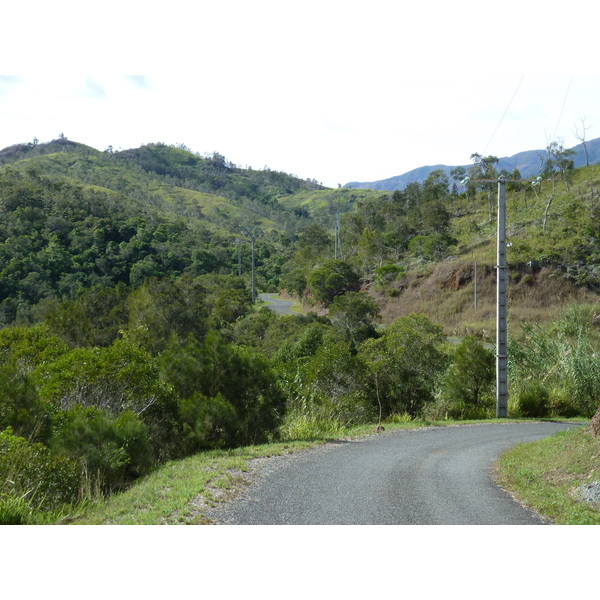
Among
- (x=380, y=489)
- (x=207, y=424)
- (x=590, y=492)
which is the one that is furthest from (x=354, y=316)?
(x=590, y=492)

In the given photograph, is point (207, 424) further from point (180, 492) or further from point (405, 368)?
point (405, 368)

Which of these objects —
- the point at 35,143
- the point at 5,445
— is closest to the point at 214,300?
the point at 5,445

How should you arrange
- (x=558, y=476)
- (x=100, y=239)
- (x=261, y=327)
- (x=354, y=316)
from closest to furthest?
(x=558, y=476) < (x=354, y=316) < (x=261, y=327) < (x=100, y=239)

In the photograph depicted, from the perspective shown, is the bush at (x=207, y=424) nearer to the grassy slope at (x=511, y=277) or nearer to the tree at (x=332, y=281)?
the grassy slope at (x=511, y=277)

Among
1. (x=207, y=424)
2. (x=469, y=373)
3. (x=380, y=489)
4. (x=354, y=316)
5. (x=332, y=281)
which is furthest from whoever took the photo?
(x=332, y=281)

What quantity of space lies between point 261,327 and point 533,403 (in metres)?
22.0

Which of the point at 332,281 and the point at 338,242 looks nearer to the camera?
the point at 332,281

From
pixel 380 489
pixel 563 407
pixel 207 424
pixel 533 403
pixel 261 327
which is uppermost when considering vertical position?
pixel 207 424

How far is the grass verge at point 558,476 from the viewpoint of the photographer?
6.09 m

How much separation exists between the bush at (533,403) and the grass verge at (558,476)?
7573mm

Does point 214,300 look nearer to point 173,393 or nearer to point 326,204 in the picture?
point 173,393

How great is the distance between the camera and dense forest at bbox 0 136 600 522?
910 cm

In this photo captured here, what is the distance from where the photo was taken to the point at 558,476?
7.34m

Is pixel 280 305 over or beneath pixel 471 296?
beneath
